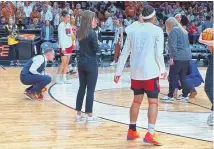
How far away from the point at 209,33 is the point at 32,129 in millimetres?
2714

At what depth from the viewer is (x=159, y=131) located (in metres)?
6.57

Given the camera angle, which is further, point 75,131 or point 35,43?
point 35,43

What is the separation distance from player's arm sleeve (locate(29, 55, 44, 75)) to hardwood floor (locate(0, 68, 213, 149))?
0.54 m

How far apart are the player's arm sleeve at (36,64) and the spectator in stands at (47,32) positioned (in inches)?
299

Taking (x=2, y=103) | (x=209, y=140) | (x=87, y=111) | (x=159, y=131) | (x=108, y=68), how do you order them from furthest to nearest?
(x=108, y=68), (x=2, y=103), (x=87, y=111), (x=159, y=131), (x=209, y=140)

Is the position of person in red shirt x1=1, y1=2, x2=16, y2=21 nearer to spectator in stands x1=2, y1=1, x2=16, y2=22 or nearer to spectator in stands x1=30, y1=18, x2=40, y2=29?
spectator in stands x1=2, y1=1, x2=16, y2=22

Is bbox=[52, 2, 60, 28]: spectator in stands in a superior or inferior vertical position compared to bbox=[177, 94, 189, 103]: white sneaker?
superior

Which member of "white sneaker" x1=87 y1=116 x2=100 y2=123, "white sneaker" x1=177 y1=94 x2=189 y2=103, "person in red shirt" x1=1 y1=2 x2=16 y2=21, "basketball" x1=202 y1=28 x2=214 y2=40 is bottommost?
"white sneaker" x1=177 y1=94 x2=189 y2=103

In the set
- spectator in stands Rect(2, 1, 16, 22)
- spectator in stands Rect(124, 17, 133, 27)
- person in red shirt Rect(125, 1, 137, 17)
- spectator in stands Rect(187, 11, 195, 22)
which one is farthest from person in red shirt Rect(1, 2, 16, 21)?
spectator in stands Rect(187, 11, 195, 22)

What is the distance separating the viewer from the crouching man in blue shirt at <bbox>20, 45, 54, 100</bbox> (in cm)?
859

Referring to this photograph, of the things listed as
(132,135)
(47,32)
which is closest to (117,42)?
(47,32)

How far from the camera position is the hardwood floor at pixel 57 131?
584 cm

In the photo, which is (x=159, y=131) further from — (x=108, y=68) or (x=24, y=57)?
(x=24, y=57)

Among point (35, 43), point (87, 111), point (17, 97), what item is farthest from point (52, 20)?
point (87, 111)
